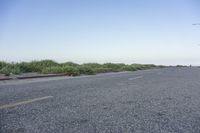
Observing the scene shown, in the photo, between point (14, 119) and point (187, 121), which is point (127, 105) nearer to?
point (187, 121)

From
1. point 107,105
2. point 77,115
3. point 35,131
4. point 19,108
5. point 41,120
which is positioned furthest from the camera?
point 107,105

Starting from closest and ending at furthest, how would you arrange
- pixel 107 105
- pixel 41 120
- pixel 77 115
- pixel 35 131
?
pixel 35 131 < pixel 41 120 < pixel 77 115 < pixel 107 105

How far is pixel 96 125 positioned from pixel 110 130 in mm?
288

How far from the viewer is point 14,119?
3.93 m

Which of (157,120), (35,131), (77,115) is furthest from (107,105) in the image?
(35,131)

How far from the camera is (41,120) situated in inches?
152

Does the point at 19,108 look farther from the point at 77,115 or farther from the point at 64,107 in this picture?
the point at 77,115

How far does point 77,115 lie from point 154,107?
58.9 inches

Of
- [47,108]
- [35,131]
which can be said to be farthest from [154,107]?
[35,131]

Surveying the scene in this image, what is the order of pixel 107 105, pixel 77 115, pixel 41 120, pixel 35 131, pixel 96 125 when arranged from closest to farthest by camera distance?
1. pixel 35 131
2. pixel 96 125
3. pixel 41 120
4. pixel 77 115
5. pixel 107 105

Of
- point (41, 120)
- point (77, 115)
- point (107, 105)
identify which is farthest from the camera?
point (107, 105)

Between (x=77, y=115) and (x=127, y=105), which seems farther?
(x=127, y=105)

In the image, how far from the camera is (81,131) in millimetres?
3307

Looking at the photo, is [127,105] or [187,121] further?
[127,105]
